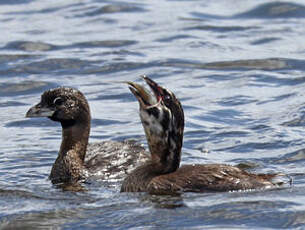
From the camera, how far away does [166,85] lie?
1780cm

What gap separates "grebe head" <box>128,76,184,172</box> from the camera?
10.8 meters

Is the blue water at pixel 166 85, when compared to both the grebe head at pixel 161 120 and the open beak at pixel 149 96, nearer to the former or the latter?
the grebe head at pixel 161 120

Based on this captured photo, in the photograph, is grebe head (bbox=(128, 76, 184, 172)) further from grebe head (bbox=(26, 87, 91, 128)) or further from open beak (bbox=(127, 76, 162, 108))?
grebe head (bbox=(26, 87, 91, 128))

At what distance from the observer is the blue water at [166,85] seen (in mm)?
10367

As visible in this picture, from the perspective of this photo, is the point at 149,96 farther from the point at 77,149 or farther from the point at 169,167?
the point at 77,149

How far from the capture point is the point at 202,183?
10.8 m

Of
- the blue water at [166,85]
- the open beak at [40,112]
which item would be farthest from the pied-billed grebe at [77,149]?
the blue water at [166,85]

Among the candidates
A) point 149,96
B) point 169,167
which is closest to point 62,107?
point 169,167

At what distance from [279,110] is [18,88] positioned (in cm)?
463

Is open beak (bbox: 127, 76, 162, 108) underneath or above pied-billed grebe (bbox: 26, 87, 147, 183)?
above

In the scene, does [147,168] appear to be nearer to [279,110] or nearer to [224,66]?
[279,110]

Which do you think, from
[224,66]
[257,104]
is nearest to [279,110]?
[257,104]

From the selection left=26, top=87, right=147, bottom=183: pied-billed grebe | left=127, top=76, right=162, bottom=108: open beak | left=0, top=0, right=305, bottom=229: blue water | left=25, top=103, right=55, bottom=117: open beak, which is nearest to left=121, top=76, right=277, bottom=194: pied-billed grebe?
left=127, top=76, right=162, bottom=108: open beak

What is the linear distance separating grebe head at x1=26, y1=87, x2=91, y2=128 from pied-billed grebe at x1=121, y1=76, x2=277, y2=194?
191 cm
